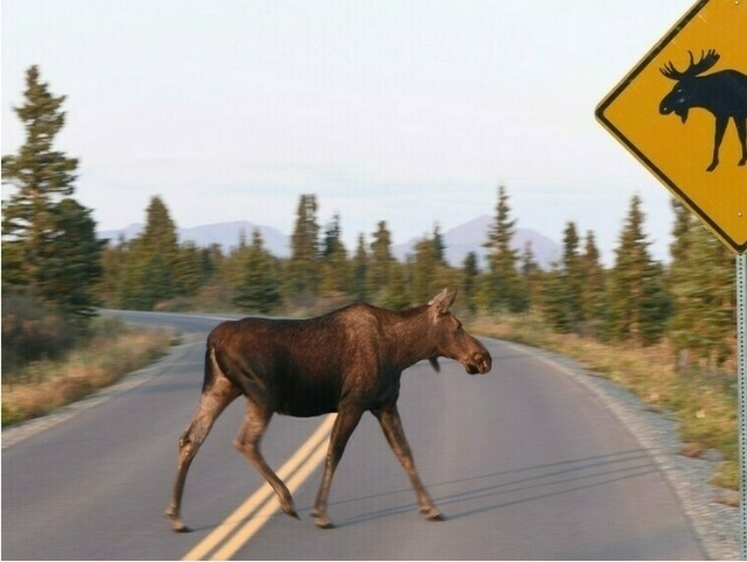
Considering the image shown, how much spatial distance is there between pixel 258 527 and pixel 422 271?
4342cm

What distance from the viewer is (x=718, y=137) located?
690 cm

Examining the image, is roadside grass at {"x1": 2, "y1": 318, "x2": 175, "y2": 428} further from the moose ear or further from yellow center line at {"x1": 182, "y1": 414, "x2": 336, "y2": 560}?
the moose ear

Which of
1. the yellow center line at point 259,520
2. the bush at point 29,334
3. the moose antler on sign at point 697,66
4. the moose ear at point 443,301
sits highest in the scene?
the moose antler on sign at point 697,66

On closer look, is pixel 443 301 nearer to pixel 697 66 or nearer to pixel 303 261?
pixel 697 66

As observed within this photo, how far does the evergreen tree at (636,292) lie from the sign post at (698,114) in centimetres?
4073

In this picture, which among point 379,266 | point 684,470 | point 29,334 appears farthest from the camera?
point 379,266

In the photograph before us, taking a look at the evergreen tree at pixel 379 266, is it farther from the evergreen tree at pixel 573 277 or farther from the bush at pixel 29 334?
the bush at pixel 29 334

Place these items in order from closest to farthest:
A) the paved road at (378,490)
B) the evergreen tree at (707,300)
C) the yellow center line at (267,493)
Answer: the yellow center line at (267,493), the paved road at (378,490), the evergreen tree at (707,300)

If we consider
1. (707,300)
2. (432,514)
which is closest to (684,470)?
(432,514)

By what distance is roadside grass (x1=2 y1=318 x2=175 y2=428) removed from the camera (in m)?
15.4

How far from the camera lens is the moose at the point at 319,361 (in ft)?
24.6

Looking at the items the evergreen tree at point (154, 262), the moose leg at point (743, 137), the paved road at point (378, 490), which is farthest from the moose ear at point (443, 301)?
the evergreen tree at point (154, 262)

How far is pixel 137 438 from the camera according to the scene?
1277 centimetres

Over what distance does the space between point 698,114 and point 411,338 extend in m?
2.21
